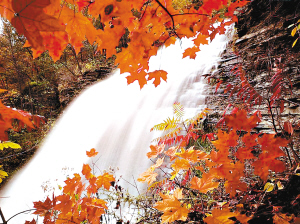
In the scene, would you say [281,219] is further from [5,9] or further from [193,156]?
[5,9]

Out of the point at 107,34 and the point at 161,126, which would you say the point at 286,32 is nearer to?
the point at 161,126

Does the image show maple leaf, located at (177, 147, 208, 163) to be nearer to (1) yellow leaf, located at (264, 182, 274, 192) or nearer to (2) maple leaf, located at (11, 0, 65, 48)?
(1) yellow leaf, located at (264, 182, 274, 192)

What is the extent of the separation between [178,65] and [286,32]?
3.87 metres

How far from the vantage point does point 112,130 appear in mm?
5352

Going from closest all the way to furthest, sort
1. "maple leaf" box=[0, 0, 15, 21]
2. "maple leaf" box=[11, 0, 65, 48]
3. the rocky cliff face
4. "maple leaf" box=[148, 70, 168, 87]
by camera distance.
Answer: "maple leaf" box=[11, 0, 65, 48]
"maple leaf" box=[0, 0, 15, 21]
"maple leaf" box=[148, 70, 168, 87]
the rocky cliff face

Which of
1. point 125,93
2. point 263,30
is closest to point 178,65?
point 125,93

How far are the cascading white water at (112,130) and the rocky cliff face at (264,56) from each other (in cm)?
81

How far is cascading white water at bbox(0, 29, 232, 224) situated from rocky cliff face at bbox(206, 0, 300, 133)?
0.81 m

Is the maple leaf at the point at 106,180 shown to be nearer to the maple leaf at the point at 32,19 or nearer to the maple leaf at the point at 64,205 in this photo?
the maple leaf at the point at 64,205

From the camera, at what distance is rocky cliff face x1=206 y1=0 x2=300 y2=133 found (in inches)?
105

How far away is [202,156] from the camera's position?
5.43 feet

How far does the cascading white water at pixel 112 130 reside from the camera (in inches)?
166

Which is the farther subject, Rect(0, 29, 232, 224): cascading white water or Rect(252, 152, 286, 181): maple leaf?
Rect(0, 29, 232, 224): cascading white water

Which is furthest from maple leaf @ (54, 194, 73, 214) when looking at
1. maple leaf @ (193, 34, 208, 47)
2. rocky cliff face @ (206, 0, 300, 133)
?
rocky cliff face @ (206, 0, 300, 133)
